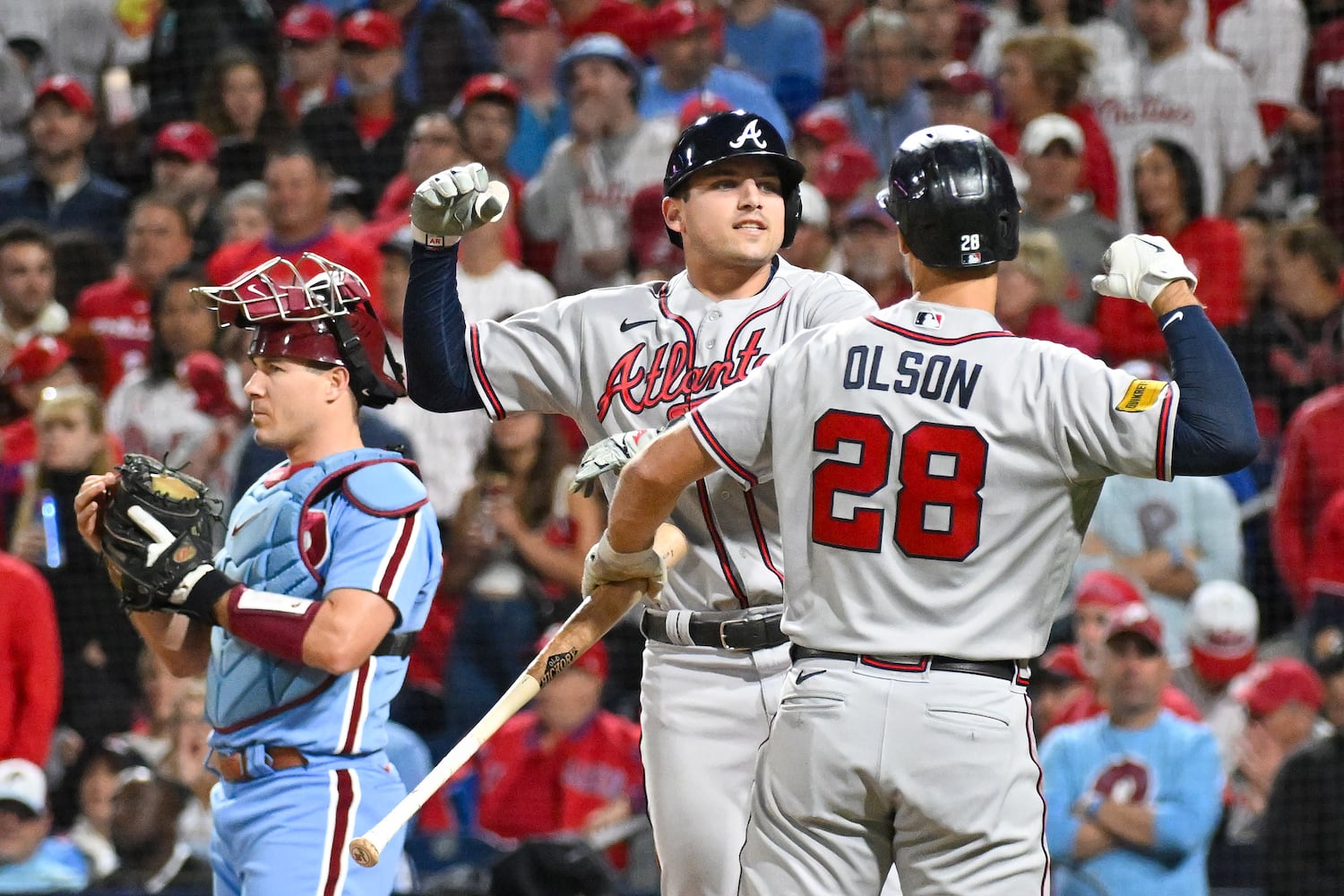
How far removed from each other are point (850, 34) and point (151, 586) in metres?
5.93

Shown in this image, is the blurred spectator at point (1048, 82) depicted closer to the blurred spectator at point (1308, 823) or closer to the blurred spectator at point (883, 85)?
the blurred spectator at point (883, 85)

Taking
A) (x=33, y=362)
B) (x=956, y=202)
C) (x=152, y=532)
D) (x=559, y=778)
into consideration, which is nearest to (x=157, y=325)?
(x=33, y=362)

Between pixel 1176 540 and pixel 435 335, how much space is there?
3.81 metres

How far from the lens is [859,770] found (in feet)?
9.73

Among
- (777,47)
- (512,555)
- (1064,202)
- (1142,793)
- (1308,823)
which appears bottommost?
(1308,823)

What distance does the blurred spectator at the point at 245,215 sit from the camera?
8.46m

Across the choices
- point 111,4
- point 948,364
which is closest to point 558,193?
point 111,4

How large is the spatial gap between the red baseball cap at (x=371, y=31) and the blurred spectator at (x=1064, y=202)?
10.3ft

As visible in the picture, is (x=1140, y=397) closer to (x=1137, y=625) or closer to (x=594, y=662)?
(x=1137, y=625)

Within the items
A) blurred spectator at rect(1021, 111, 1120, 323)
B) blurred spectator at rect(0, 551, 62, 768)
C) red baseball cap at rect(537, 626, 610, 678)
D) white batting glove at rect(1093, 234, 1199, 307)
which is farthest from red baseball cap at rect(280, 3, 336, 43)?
white batting glove at rect(1093, 234, 1199, 307)

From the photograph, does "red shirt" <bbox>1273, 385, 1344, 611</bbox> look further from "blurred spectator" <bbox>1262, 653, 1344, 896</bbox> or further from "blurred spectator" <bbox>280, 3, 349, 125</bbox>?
"blurred spectator" <bbox>280, 3, 349, 125</bbox>

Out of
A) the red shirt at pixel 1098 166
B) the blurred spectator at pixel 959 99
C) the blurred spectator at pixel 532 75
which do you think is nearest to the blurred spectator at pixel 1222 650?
the red shirt at pixel 1098 166

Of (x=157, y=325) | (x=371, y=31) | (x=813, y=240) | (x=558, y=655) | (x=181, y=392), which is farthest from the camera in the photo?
(x=371, y=31)

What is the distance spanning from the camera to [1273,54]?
854 cm
